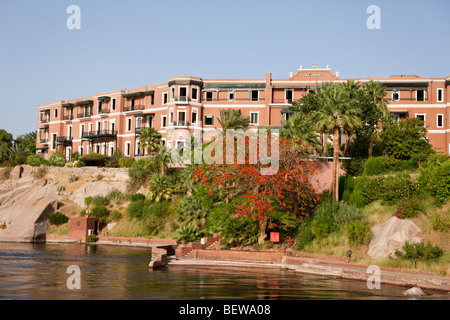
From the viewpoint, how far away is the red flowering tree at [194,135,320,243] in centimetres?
3572

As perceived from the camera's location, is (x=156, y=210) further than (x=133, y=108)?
No

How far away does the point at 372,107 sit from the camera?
51.1 m

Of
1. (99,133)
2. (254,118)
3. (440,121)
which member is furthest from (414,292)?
(99,133)

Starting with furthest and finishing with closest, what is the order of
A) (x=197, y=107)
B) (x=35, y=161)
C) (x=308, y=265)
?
(x=35, y=161) → (x=197, y=107) → (x=308, y=265)

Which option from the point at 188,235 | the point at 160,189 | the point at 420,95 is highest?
the point at 420,95

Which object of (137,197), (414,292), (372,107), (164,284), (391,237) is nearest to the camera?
(414,292)

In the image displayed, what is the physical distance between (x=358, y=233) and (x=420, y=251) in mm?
5068

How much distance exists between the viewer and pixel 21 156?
8125 centimetres

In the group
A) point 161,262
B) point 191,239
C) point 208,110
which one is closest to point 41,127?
point 208,110

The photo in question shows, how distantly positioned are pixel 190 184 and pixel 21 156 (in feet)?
139

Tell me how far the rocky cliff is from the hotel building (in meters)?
8.90

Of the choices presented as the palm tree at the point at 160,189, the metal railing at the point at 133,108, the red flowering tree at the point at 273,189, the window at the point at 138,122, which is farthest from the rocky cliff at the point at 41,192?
the red flowering tree at the point at 273,189

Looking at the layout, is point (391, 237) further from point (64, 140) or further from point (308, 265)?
point (64, 140)
